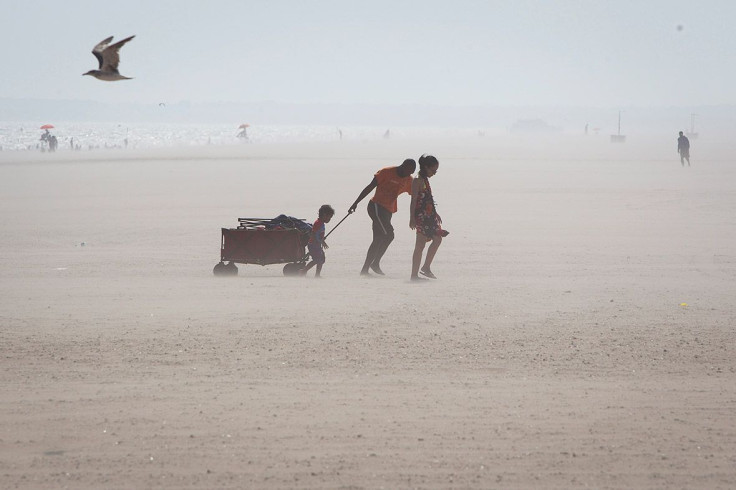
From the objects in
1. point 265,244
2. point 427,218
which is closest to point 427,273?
point 427,218

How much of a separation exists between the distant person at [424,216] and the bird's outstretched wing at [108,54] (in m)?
4.89

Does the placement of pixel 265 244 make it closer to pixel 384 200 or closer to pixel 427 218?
pixel 384 200

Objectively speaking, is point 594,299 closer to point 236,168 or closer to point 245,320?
point 245,320

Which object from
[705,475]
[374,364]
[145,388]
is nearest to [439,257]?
[374,364]

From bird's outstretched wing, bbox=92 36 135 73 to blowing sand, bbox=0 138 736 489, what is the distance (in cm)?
217

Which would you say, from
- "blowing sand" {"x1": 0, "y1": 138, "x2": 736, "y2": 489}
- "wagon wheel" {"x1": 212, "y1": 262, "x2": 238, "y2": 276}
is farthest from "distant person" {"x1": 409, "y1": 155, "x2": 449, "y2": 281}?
"wagon wheel" {"x1": 212, "y1": 262, "x2": 238, "y2": 276}

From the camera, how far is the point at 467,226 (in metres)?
18.1

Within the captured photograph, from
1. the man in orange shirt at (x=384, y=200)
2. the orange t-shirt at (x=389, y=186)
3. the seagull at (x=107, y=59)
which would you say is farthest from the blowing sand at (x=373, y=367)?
the seagull at (x=107, y=59)

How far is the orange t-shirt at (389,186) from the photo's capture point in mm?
11555

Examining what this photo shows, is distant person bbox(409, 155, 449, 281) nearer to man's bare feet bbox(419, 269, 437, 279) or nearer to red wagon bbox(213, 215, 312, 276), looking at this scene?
man's bare feet bbox(419, 269, 437, 279)

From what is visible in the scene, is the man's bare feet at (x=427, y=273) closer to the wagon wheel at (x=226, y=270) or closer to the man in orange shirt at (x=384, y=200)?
the man in orange shirt at (x=384, y=200)

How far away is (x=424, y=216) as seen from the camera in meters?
11.5

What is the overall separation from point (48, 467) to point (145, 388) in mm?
1483

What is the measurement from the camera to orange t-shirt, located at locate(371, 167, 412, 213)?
455 inches
